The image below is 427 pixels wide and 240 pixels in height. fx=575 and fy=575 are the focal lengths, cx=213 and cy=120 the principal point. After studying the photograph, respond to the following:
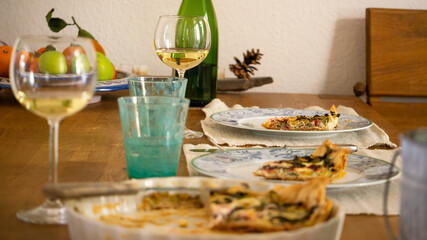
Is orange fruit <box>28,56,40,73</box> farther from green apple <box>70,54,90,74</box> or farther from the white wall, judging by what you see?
the white wall

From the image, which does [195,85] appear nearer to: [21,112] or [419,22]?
[21,112]

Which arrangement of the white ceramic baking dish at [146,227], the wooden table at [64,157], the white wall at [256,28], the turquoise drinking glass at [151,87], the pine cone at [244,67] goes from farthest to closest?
the white wall at [256,28]
the pine cone at [244,67]
the turquoise drinking glass at [151,87]
the wooden table at [64,157]
the white ceramic baking dish at [146,227]

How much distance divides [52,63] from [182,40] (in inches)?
28.0

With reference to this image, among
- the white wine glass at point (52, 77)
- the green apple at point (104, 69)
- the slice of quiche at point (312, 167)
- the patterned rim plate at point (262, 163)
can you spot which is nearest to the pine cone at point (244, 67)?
the green apple at point (104, 69)

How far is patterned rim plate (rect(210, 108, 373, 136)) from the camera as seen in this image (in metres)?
1.11

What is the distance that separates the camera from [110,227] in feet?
1.54

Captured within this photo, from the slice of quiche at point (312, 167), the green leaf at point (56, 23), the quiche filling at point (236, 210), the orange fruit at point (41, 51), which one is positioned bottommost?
the slice of quiche at point (312, 167)

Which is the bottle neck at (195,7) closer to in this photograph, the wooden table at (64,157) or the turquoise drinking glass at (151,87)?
the wooden table at (64,157)

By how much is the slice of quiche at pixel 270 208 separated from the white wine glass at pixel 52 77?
192mm

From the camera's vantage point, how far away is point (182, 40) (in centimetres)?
133

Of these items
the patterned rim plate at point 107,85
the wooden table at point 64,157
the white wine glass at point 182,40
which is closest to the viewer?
the wooden table at point 64,157

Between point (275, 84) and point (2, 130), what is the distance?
158 centimetres

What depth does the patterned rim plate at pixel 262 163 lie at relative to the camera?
750mm

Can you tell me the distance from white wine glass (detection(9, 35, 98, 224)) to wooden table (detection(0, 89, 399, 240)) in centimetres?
6
